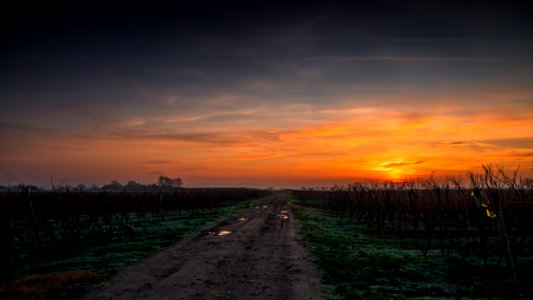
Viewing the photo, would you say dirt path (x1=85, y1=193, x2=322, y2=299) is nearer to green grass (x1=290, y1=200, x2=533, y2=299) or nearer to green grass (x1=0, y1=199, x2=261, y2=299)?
green grass (x1=0, y1=199, x2=261, y2=299)

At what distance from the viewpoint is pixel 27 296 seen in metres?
8.43

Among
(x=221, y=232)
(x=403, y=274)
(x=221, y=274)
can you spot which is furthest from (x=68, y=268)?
(x=403, y=274)

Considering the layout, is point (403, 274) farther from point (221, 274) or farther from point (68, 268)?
point (68, 268)

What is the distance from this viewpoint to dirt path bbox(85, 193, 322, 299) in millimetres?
8797

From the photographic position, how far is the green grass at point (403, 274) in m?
9.58

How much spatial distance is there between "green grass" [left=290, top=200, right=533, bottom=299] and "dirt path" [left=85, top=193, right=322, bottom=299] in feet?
3.01

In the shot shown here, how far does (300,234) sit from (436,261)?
8.64 meters

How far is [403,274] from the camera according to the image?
11.7 metres

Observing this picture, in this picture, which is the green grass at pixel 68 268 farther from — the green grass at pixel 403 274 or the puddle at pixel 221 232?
the green grass at pixel 403 274

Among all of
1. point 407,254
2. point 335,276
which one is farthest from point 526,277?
point 335,276

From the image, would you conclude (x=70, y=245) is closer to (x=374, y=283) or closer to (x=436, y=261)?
(x=374, y=283)

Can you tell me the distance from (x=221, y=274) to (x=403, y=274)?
22.1 feet

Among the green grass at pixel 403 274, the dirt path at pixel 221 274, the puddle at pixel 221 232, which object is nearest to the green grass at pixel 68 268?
the dirt path at pixel 221 274

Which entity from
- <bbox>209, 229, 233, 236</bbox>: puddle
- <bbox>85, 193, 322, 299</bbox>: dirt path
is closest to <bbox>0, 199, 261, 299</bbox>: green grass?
<bbox>85, 193, 322, 299</bbox>: dirt path
